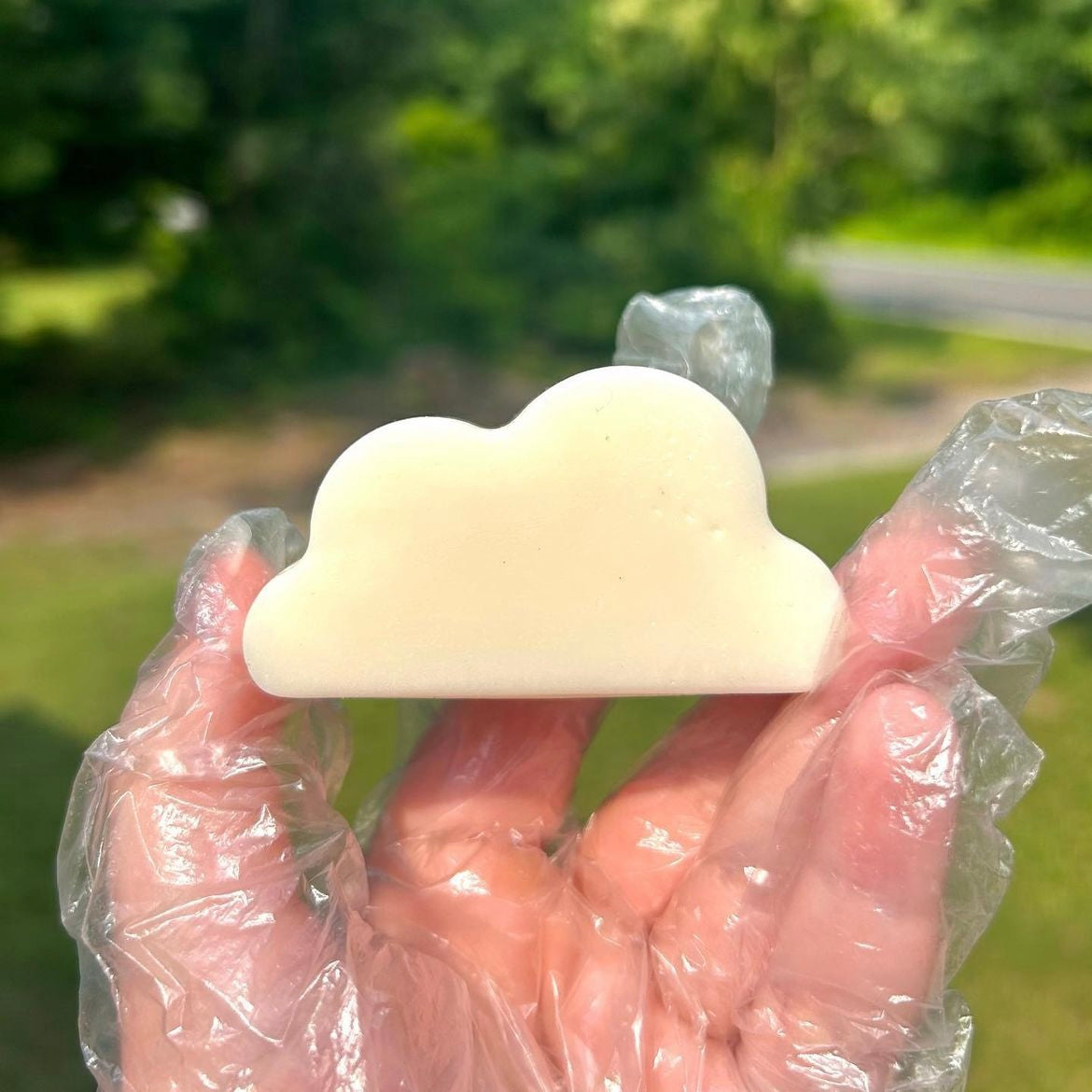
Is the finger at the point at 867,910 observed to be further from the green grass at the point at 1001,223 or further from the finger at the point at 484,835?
the green grass at the point at 1001,223

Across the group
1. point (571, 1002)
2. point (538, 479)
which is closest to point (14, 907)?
point (571, 1002)

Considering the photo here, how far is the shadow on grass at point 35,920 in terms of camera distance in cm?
252

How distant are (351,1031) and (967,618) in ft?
3.21

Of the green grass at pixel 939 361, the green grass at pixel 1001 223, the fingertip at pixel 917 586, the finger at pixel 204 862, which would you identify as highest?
the fingertip at pixel 917 586

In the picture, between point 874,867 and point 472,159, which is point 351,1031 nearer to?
point 874,867

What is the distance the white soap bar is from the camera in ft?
4.78

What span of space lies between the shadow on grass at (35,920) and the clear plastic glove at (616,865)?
1.37m

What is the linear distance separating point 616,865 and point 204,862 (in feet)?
2.02

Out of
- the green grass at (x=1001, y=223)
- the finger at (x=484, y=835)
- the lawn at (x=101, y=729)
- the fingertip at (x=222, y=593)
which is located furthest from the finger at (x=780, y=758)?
the green grass at (x=1001, y=223)

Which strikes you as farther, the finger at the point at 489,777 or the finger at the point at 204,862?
the finger at the point at 489,777

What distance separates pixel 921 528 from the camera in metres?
1.55

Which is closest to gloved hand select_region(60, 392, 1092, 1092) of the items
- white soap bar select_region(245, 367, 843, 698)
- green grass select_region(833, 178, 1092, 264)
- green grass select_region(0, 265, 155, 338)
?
white soap bar select_region(245, 367, 843, 698)

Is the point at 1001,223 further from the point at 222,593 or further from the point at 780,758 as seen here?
the point at 222,593

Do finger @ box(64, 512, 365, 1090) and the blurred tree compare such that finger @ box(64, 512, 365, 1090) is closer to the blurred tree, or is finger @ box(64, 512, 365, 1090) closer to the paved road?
the blurred tree
